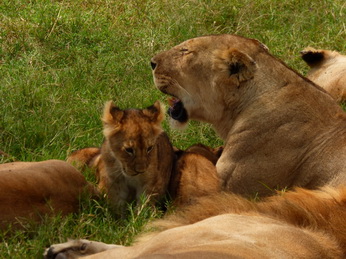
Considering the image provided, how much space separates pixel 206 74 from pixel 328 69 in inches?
78.7

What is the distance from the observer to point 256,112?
5.38 metres

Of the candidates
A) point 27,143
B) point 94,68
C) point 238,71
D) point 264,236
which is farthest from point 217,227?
point 94,68

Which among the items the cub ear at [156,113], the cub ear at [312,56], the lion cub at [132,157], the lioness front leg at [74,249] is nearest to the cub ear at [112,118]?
the lion cub at [132,157]

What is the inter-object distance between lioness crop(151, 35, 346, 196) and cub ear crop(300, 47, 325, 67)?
1754mm

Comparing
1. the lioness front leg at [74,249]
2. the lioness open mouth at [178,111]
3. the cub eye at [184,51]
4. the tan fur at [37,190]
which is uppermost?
the cub eye at [184,51]

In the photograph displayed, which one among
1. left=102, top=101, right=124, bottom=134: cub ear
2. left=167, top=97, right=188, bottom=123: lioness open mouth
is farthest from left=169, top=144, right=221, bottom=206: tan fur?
left=102, top=101, right=124, bottom=134: cub ear

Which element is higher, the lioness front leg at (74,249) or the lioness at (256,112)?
the lioness at (256,112)

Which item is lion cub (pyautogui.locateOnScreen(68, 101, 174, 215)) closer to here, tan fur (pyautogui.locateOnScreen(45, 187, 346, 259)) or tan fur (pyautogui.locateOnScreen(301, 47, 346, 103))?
tan fur (pyautogui.locateOnScreen(45, 187, 346, 259))

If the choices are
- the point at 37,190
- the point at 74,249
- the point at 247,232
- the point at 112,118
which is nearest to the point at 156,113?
the point at 112,118

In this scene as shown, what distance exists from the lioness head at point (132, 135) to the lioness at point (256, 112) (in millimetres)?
424

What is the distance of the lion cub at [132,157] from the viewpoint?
16.6ft

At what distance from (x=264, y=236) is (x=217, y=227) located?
0.74ft

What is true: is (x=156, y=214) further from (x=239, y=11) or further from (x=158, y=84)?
(x=239, y=11)

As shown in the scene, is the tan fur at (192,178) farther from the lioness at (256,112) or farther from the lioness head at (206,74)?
the lioness head at (206,74)
